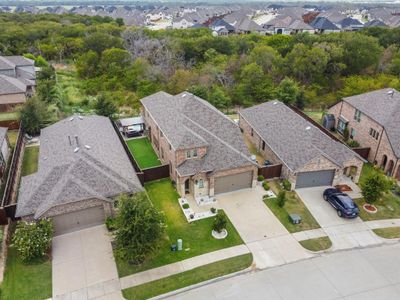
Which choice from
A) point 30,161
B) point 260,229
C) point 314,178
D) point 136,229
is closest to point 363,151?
point 314,178

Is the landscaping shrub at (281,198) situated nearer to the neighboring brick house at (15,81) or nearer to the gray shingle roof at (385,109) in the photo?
the gray shingle roof at (385,109)

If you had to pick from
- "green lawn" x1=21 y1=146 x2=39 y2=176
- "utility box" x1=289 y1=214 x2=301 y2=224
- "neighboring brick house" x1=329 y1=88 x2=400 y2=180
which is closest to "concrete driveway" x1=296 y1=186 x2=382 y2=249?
"utility box" x1=289 y1=214 x2=301 y2=224

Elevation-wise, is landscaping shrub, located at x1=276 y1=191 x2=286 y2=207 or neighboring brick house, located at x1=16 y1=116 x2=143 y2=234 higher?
neighboring brick house, located at x1=16 y1=116 x2=143 y2=234

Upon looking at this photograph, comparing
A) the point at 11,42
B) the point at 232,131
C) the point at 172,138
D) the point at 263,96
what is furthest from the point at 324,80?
the point at 11,42

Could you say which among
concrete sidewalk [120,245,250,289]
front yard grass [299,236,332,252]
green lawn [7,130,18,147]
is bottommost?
green lawn [7,130,18,147]

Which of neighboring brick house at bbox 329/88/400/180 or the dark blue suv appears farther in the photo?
neighboring brick house at bbox 329/88/400/180

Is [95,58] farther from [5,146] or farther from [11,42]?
[5,146]

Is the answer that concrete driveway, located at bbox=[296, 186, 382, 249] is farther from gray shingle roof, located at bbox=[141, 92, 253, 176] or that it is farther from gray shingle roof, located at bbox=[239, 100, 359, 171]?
gray shingle roof, located at bbox=[141, 92, 253, 176]
